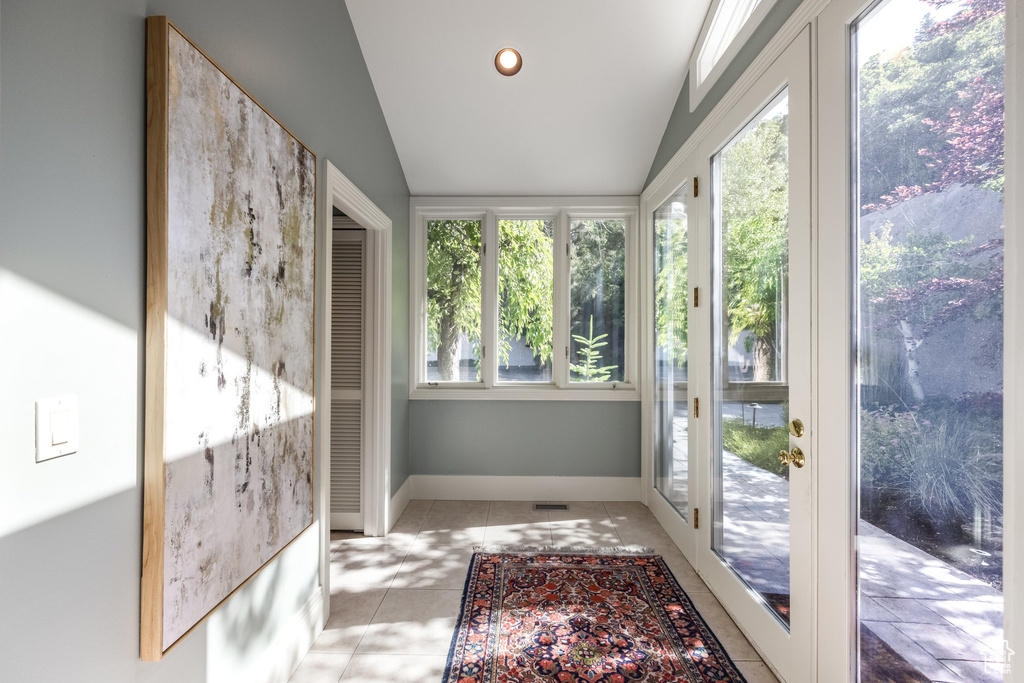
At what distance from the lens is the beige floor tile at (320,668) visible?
1869mm

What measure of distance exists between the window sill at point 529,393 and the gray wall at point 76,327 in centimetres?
258

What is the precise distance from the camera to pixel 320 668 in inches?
76.2

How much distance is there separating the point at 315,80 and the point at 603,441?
9.97 feet

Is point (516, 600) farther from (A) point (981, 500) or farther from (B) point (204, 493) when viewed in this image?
(A) point (981, 500)

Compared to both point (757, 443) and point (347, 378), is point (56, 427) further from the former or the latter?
point (347, 378)

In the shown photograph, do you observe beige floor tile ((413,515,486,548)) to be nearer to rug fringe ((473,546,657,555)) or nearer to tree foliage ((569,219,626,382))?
rug fringe ((473,546,657,555))

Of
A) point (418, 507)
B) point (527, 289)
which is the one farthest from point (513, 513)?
point (527, 289)

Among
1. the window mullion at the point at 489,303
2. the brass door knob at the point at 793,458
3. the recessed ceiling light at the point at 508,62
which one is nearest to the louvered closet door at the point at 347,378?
the window mullion at the point at 489,303

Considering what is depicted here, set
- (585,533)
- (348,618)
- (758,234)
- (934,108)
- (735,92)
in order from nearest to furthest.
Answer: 1. (934,108)
2. (758,234)
3. (735,92)
4. (348,618)
5. (585,533)

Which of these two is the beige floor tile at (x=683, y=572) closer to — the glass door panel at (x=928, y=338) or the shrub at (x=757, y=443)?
the shrub at (x=757, y=443)

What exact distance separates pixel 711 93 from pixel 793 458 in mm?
1802

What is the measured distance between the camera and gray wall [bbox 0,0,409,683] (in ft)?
2.85

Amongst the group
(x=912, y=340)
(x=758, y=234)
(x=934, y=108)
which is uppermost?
(x=934, y=108)

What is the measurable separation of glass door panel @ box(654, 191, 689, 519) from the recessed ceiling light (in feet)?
3.89
